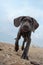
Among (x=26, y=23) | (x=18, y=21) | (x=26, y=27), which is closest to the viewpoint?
(x=26, y=27)

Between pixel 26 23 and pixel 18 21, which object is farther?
pixel 18 21

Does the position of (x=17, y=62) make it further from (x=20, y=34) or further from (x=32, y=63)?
(x=20, y=34)

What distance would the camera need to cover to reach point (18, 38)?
37.9ft

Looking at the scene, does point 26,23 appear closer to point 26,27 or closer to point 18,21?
point 26,27

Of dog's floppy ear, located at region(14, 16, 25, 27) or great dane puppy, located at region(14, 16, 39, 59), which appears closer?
great dane puppy, located at region(14, 16, 39, 59)

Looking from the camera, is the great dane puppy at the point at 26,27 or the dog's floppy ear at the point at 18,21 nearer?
the great dane puppy at the point at 26,27

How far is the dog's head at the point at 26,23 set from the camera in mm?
10508

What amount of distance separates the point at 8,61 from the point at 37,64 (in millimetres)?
1301

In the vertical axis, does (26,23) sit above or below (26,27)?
above

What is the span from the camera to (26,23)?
419 inches

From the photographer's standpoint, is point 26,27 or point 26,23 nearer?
point 26,27

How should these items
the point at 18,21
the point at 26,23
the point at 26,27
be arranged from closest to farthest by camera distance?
the point at 26,27 → the point at 26,23 → the point at 18,21

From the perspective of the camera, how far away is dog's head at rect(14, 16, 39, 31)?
34.5 ft

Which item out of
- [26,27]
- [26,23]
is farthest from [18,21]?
[26,27]
